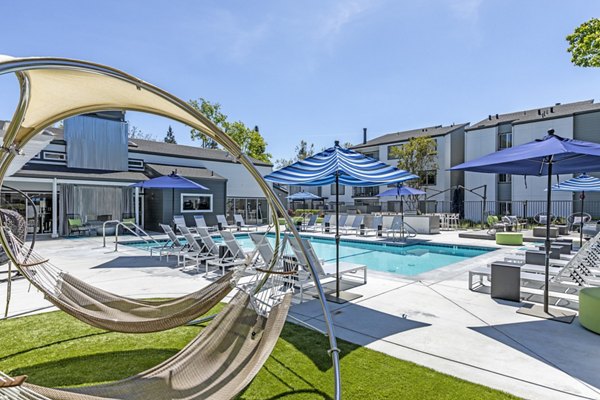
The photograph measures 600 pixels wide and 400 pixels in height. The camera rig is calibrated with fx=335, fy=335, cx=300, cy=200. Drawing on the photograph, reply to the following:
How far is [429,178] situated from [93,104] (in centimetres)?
3297

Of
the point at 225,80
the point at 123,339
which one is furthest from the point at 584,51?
the point at 225,80

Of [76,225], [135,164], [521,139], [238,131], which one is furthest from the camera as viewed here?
[238,131]

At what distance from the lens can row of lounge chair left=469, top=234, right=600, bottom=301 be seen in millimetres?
5750

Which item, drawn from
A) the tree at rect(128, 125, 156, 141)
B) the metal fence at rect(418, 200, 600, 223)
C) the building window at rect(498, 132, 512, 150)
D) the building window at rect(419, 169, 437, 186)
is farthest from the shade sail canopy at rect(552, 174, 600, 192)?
the tree at rect(128, 125, 156, 141)

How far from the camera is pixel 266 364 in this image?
377 centimetres

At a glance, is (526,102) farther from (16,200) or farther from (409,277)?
(16,200)

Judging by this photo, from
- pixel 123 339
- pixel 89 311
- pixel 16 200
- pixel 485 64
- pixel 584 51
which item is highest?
pixel 485 64

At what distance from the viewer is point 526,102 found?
28438 mm

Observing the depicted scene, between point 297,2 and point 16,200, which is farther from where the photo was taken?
point 16,200

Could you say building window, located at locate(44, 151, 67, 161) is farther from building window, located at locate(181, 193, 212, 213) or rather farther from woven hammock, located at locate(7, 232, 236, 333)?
woven hammock, located at locate(7, 232, 236, 333)

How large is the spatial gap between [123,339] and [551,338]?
5.64 meters

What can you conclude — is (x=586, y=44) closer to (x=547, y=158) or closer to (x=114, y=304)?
(x=547, y=158)

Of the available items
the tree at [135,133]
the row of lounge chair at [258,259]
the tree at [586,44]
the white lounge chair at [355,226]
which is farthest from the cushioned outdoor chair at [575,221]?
the tree at [135,133]

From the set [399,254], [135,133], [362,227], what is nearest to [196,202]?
[362,227]
